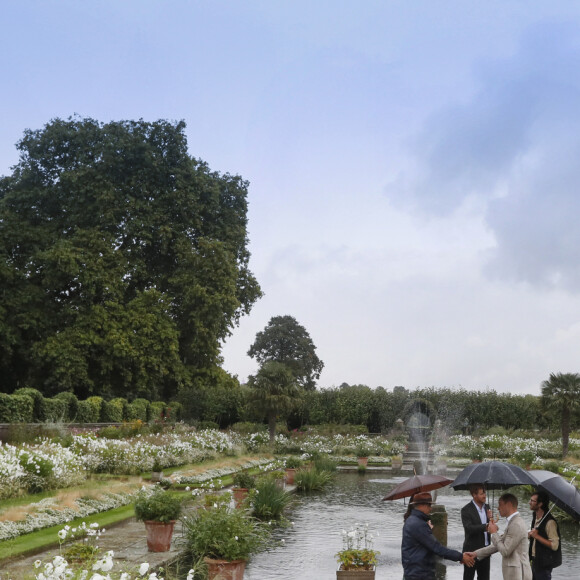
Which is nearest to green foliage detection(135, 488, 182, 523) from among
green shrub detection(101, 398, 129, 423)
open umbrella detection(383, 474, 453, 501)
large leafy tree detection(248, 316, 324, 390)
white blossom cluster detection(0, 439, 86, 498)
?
open umbrella detection(383, 474, 453, 501)

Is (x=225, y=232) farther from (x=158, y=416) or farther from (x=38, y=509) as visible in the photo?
(x=38, y=509)

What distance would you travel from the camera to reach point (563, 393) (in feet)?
103

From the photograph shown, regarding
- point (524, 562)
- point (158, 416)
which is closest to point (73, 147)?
point (158, 416)

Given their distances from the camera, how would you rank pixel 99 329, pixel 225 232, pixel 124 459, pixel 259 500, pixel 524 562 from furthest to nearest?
pixel 225 232, pixel 99 329, pixel 124 459, pixel 259 500, pixel 524 562

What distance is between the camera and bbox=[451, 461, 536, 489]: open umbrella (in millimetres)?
7145

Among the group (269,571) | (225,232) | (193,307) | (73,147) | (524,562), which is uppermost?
(73,147)

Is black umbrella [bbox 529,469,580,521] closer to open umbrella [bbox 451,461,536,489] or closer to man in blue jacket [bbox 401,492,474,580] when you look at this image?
open umbrella [bbox 451,461,536,489]

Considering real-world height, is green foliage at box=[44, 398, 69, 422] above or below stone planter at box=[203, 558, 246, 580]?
above

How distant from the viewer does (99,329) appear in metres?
32.2

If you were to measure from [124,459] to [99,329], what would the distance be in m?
14.3

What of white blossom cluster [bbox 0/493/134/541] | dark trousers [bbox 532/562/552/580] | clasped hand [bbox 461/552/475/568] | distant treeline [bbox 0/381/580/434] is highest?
distant treeline [bbox 0/381/580/434]

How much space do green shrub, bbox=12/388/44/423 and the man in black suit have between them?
21043 mm

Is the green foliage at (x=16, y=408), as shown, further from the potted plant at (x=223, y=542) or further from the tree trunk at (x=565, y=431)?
the tree trunk at (x=565, y=431)

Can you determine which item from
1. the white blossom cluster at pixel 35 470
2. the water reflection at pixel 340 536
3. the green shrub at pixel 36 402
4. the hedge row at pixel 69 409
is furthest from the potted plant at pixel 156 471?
the green shrub at pixel 36 402
